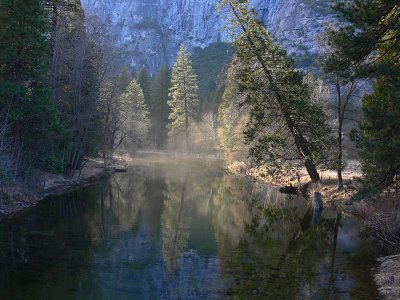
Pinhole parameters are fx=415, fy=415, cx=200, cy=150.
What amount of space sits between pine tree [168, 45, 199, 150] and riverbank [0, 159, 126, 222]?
38.0 meters

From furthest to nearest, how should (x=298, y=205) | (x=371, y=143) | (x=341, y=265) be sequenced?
(x=298, y=205) → (x=341, y=265) → (x=371, y=143)

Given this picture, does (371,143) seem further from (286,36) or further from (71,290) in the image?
(286,36)

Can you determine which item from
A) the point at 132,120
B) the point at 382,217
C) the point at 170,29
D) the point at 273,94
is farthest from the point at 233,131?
the point at 170,29

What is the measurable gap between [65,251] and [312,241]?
10348 mm

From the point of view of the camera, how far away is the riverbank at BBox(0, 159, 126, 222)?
20130 mm

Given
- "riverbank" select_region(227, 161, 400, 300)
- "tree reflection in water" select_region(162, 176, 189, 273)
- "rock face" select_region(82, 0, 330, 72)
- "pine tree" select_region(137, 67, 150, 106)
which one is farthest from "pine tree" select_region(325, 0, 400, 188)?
"rock face" select_region(82, 0, 330, 72)

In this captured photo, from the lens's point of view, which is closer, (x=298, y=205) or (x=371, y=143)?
(x=371, y=143)

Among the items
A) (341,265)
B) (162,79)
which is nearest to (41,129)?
(341,265)

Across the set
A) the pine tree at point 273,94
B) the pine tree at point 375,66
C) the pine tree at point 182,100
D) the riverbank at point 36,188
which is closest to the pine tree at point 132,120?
the pine tree at point 182,100

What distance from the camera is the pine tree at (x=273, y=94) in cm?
2584

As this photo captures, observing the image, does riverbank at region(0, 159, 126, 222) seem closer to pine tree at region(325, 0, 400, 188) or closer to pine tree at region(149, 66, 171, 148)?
pine tree at region(325, 0, 400, 188)

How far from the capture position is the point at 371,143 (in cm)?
1331

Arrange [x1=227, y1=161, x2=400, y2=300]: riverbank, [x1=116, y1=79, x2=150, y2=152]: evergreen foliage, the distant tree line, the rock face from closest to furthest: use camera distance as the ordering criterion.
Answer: [x1=227, y1=161, x2=400, y2=300]: riverbank, the distant tree line, [x1=116, y1=79, x2=150, y2=152]: evergreen foliage, the rock face

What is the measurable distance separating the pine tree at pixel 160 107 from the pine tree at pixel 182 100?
6.81 metres
